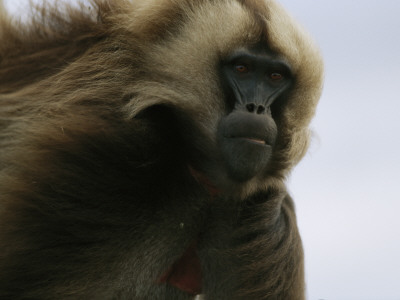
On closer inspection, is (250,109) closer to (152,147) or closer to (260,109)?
(260,109)

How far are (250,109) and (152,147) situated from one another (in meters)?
0.66

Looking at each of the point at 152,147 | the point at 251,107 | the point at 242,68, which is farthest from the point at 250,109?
the point at 152,147

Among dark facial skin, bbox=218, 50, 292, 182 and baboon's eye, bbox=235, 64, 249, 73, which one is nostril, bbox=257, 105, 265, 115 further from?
baboon's eye, bbox=235, 64, 249, 73

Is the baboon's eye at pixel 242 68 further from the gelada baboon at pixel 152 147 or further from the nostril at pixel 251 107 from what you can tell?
the nostril at pixel 251 107

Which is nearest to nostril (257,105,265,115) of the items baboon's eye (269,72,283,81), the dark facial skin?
the dark facial skin

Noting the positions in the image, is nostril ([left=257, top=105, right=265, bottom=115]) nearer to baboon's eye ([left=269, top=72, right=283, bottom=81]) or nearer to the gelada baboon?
the gelada baboon

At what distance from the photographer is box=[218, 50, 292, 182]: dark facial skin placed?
462cm

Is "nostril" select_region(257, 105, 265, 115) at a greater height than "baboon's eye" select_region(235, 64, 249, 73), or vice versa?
"baboon's eye" select_region(235, 64, 249, 73)

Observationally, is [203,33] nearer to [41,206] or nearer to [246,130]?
[246,130]

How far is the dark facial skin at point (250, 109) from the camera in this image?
462cm

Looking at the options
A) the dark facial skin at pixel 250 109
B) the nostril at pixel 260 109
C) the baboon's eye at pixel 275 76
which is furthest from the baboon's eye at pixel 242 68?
the nostril at pixel 260 109

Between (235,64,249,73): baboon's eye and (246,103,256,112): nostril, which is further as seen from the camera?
(235,64,249,73): baboon's eye

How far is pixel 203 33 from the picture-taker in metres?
4.89

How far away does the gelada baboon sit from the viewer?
4.61 metres
